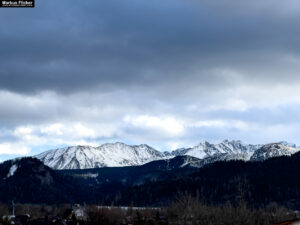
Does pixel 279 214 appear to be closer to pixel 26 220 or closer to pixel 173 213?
pixel 173 213

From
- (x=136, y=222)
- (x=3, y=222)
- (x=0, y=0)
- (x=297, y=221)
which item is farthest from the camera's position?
(x=136, y=222)

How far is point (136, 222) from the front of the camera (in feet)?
542

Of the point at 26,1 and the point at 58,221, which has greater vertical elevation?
the point at 26,1

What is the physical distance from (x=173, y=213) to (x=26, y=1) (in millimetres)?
125032

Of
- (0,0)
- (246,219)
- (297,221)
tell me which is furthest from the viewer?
(246,219)

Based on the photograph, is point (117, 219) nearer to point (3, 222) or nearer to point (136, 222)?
point (136, 222)

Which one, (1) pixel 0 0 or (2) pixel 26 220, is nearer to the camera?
(1) pixel 0 0

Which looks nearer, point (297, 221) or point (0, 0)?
point (0, 0)

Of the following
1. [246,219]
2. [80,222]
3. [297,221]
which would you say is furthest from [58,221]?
[297,221]

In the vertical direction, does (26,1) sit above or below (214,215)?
above

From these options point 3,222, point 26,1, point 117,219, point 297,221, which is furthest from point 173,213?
point 26,1

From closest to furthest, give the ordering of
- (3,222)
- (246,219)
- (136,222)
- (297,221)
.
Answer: (297,221) < (3,222) < (246,219) < (136,222)

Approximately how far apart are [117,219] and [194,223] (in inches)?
1454

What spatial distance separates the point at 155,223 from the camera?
166250 millimetres
